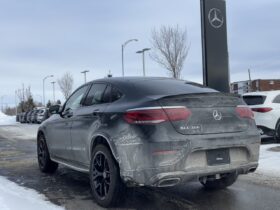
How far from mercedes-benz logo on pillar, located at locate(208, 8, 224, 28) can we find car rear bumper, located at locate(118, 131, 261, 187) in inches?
297

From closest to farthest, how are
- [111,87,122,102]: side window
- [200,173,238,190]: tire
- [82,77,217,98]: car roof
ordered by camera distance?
[82,77,217,98]: car roof, [111,87,122,102]: side window, [200,173,238,190]: tire

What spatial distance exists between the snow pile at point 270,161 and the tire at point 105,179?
325cm

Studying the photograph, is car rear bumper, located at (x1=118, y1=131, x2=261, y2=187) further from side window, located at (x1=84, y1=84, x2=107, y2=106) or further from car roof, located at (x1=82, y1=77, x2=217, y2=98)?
side window, located at (x1=84, y1=84, x2=107, y2=106)

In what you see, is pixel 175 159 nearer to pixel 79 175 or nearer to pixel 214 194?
pixel 214 194

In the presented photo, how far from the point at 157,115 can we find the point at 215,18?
807cm

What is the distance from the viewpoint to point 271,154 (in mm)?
9344

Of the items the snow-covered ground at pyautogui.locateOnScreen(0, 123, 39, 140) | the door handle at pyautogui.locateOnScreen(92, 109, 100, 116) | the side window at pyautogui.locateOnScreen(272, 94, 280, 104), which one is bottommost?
the snow-covered ground at pyautogui.locateOnScreen(0, 123, 39, 140)

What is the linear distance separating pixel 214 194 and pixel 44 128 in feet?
11.4

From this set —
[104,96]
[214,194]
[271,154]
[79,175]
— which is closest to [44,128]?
[79,175]

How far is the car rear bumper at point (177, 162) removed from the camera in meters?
4.82

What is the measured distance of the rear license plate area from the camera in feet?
16.6

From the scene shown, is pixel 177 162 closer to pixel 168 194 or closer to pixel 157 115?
pixel 157 115

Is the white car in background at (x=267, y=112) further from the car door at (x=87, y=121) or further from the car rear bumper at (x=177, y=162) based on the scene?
the car rear bumper at (x=177, y=162)

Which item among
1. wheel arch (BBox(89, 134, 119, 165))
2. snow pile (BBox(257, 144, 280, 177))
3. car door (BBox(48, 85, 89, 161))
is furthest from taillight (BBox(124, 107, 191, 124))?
snow pile (BBox(257, 144, 280, 177))
